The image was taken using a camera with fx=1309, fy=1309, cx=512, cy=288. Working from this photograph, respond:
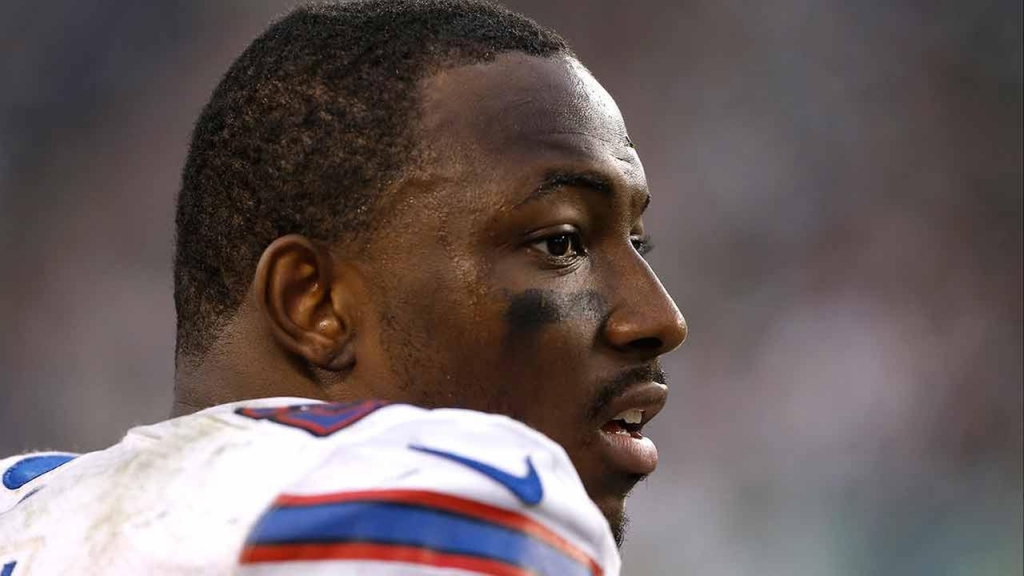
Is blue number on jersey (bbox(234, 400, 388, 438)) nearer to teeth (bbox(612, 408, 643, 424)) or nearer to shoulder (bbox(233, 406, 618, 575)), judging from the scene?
shoulder (bbox(233, 406, 618, 575))

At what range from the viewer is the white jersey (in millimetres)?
927

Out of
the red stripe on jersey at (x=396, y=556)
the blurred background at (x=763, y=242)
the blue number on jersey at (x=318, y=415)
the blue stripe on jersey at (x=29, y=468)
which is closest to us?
the red stripe on jersey at (x=396, y=556)

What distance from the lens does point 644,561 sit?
477 cm

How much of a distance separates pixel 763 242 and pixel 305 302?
389 centimetres

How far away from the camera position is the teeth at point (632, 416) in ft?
4.99

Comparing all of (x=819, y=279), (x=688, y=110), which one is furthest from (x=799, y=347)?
(x=688, y=110)

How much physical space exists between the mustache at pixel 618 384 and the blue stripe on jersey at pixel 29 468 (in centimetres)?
61

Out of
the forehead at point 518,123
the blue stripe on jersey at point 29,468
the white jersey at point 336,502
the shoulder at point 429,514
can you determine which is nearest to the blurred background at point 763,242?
the blue stripe on jersey at point 29,468

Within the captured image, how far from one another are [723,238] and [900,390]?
0.91 metres

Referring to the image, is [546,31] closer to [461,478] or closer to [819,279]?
[461,478]

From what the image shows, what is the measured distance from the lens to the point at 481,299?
1462 mm

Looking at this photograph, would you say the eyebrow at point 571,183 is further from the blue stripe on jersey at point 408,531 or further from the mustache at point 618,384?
the blue stripe on jersey at point 408,531

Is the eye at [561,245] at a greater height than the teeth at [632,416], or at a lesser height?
greater

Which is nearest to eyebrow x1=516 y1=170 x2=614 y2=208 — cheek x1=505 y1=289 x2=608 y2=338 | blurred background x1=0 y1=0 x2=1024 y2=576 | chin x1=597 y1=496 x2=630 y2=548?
cheek x1=505 y1=289 x2=608 y2=338
